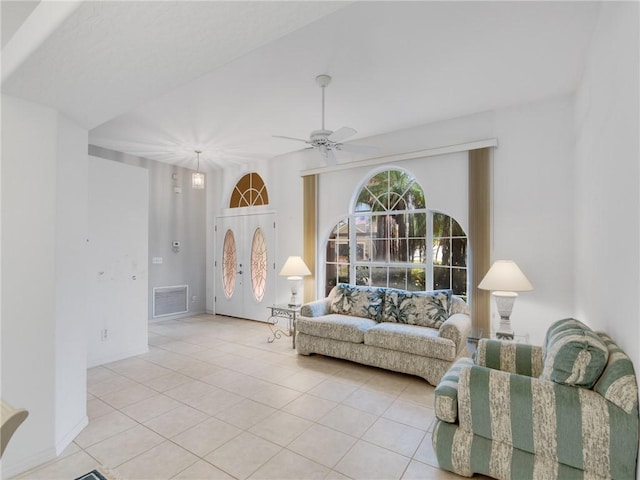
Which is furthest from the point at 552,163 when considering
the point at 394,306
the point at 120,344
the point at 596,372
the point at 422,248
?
the point at 120,344

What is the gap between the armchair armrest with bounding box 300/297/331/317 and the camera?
4.33 meters

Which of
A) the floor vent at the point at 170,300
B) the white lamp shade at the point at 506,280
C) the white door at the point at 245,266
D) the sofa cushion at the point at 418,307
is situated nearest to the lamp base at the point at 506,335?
the white lamp shade at the point at 506,280

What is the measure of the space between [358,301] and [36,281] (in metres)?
3.31

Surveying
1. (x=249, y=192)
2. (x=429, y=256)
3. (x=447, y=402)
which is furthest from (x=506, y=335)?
(x=249, y=192)

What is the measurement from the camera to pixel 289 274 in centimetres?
484

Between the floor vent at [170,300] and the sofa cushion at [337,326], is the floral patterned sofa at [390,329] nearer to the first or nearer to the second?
the sofa cushion at [337,326]

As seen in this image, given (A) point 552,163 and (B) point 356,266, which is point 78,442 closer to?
(B) point 356,266

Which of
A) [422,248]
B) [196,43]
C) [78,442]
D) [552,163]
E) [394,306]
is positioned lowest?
[78,442]

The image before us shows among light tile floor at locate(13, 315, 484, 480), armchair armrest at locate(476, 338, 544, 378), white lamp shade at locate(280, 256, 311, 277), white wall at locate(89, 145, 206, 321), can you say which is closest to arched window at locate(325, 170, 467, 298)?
white lamp shade at locate(280, 256, 311, 277)

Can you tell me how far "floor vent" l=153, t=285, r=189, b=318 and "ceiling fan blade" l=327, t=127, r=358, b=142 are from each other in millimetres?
4693

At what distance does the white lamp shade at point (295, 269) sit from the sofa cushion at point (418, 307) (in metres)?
1.31

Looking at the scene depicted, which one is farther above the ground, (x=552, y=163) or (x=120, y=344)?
(x=552, y=163)

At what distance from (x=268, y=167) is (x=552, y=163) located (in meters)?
4.36

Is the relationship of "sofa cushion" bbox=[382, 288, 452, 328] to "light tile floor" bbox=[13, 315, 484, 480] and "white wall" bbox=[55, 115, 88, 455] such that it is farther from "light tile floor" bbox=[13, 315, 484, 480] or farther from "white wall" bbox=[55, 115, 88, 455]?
"white wall" bbox=[55, 115, 88, 455]
